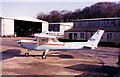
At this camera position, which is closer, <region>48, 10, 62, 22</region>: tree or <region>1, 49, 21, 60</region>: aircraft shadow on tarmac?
<region>1, 49, 21, 60</region>: aircraft shadow on tarmac

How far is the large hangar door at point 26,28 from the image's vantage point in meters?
68.2

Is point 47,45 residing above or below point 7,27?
below

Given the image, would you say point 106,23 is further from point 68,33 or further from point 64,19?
point 64,19

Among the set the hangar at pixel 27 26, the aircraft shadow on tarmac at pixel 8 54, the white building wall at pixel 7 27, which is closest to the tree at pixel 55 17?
the hangar at pixel 27 26

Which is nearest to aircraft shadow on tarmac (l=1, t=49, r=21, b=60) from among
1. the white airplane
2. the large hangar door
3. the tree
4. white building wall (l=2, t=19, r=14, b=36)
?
the white airplane

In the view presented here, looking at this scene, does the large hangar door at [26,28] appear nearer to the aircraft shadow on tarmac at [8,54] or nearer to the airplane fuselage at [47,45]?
the aircraft shadow on tarmac at [8,54]

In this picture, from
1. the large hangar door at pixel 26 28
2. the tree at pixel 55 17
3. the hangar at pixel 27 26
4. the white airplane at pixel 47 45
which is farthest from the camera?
the tree at pixel 55 17

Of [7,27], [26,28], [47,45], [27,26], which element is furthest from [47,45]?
[26,28]

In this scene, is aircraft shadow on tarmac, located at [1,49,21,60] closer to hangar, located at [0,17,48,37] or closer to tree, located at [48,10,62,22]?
hangar, located at [0,17,48,37]

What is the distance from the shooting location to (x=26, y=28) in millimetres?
71125

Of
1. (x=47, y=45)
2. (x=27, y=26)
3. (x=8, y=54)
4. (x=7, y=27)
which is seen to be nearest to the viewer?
(x=47, y=45)

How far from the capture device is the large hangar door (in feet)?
224

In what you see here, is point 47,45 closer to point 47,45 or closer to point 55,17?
point 47,45

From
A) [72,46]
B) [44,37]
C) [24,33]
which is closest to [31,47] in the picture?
[44,37]
